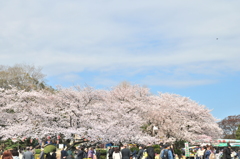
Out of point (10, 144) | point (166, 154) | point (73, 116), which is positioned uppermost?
point (73, 116)

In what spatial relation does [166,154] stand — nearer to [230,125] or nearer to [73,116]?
[73,116]

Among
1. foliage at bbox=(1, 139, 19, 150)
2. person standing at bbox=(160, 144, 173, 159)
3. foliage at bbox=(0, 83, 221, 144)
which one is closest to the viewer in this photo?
person standing at bbox=(160, 144, 173, 159)

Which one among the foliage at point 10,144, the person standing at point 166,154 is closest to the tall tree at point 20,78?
the foliage at point 10,144

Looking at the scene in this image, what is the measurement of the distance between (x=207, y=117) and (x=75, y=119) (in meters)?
19.8

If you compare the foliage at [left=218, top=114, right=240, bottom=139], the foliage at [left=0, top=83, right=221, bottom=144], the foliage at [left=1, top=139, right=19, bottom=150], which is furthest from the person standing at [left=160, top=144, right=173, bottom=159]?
the foliage at [left=218, top=114, right=240, bottom=139]

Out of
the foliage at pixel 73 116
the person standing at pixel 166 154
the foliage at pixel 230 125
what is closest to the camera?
the person standing at pixel 166 154

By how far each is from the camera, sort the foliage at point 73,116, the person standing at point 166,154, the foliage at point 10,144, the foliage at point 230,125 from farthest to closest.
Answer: the foliage at point 230,125
the foliage at point 10,144
the foliage at point 73,116
the person standing at point 166,154

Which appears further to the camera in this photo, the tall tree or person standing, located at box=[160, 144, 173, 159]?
the tall tree

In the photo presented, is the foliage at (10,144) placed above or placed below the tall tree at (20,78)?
below

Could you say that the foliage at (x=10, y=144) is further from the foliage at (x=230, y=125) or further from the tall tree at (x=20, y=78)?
the foliage at (x=230, y=125)

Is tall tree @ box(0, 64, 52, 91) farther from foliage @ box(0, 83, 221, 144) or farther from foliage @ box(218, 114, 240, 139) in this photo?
foliage @ box(218, 114, 240, 139)

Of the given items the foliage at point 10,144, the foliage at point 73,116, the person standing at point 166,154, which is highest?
the foliage at point 73,116

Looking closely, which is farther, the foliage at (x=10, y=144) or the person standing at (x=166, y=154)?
the foliage at (x=10, y=144)

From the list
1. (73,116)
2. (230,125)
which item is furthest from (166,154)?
(230,125)
